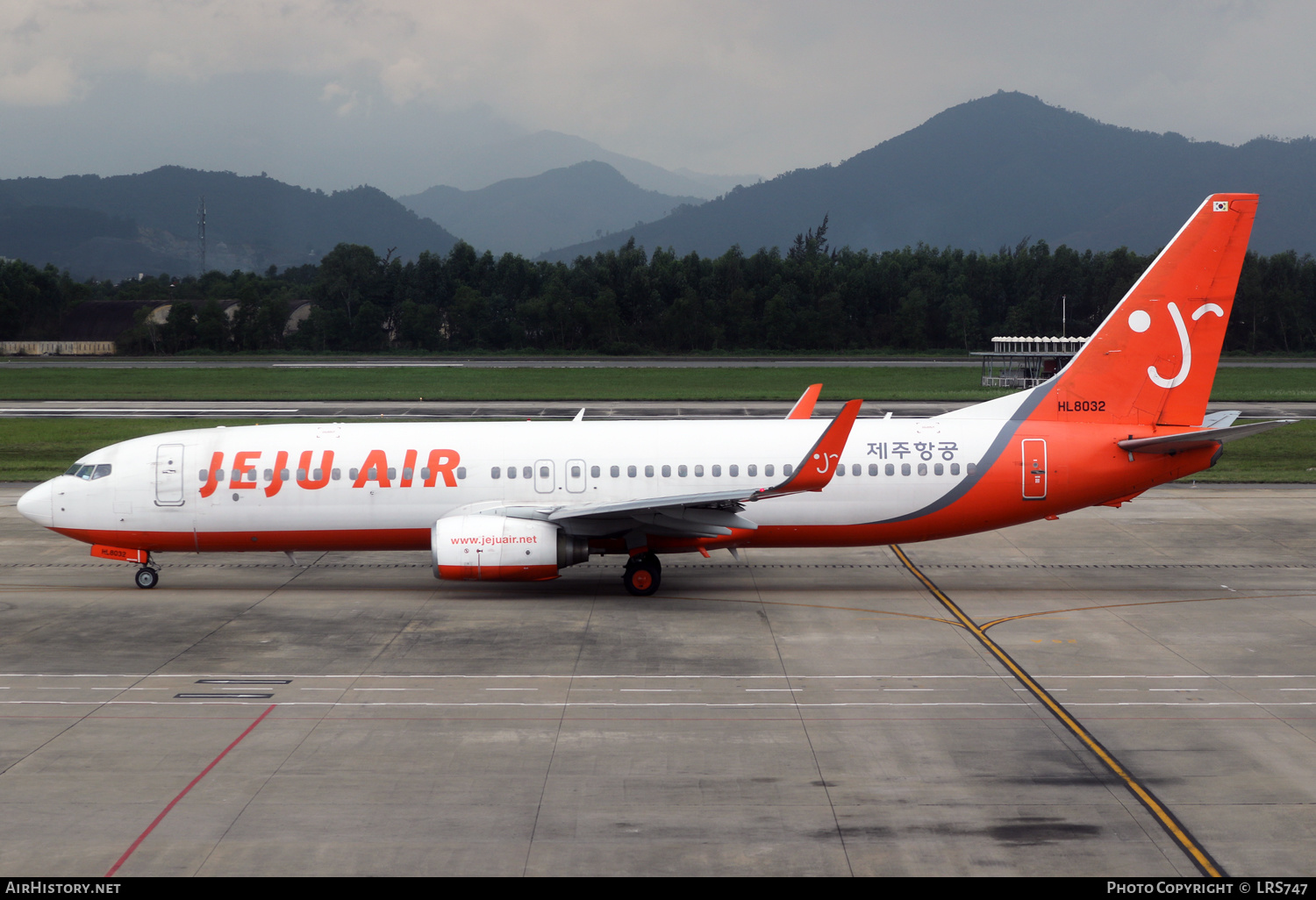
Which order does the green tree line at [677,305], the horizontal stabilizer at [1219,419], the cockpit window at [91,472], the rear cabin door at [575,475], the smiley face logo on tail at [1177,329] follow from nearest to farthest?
the smiley face logo on tail at [1177,329] → the rear cabin door at [575,475] → the cockpit window at [91,472] → the horizontal stabilizer at [1219,419] → the green tree line at [677,305]

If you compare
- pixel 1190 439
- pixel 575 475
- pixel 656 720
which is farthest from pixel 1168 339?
pixel 656 720

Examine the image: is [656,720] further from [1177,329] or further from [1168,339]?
[1177,329]

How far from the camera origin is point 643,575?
81.0 ft

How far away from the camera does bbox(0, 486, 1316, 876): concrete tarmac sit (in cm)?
1267

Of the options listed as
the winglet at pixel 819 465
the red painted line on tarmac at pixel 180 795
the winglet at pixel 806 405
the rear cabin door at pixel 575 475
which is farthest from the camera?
the winglet at pixel 806 405

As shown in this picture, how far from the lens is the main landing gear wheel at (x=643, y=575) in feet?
81.0

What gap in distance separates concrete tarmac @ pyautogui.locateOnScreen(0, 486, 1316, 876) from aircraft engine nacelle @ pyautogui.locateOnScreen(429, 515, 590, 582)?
3.28ft

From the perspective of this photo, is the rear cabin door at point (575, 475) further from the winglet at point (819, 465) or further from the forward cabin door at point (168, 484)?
the forward cabin door at point (168, 484)

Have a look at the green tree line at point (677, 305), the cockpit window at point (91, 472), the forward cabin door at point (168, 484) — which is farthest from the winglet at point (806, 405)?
the green tree line at point (677, 305)

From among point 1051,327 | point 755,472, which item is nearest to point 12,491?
point 755,472

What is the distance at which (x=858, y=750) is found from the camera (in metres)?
15.6

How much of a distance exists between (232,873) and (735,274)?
117m

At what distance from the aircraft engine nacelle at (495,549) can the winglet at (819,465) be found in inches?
197

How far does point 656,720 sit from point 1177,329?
16.9 meters
